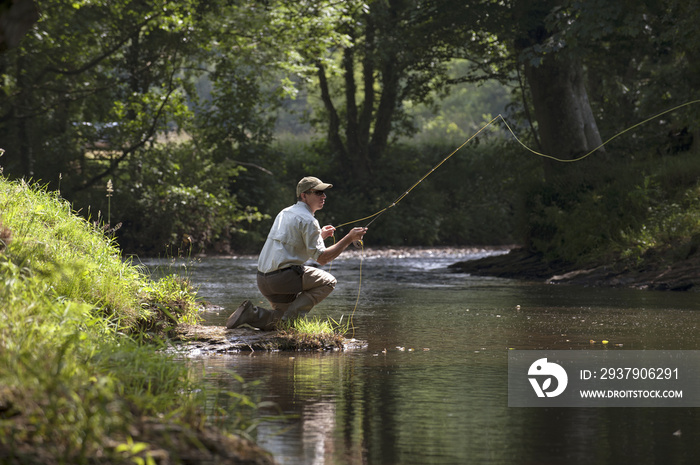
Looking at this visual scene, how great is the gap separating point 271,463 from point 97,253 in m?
5.15

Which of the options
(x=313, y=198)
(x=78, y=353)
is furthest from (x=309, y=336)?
(x=78, y=353)

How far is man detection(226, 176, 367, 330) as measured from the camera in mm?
8789

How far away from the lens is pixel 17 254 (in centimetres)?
730

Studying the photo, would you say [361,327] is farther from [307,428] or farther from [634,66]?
[634,66]

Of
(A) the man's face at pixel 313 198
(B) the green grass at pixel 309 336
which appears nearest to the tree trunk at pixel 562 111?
(A) the man's face at pixel 313 198

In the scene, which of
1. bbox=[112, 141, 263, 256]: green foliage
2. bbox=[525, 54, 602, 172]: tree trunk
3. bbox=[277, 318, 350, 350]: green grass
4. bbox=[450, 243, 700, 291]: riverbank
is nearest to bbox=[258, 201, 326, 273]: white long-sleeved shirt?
bbox=[277, 318, 350, 350]: green grass

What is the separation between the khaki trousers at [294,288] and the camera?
8.97m

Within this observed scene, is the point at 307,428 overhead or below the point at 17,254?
below

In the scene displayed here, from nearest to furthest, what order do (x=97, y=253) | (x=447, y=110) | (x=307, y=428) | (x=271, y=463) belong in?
1. (x=271, y=463)
2. (x=307, y=428)
3. (x=97, y=253)
4. (x=447, y=110)

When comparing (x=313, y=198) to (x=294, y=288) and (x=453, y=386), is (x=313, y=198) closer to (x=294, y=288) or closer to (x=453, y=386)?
(x=294, y=288)

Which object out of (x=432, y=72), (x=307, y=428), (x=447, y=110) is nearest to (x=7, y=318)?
(x=307, y=428)
